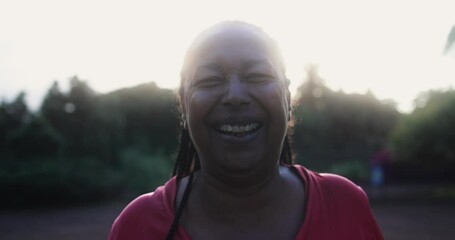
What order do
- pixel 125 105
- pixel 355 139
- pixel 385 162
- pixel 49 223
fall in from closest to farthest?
pixel 49 223 → pixel 385 162 → pixel 125 105 → pixel 355 139

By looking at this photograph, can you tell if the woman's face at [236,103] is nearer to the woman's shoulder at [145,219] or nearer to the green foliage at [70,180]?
the woman's shoulder at [145,219]

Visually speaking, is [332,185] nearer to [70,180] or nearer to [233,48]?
[233,48]

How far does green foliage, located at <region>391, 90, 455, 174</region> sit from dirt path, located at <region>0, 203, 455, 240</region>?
2456 mm

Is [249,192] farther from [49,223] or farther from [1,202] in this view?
[1,202]

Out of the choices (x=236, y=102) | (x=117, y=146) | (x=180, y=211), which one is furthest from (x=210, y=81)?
(x=117, y=146)

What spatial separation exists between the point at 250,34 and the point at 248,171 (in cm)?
38

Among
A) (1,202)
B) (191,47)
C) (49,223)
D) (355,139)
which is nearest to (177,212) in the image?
(191,47)

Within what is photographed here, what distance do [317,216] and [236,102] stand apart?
41cm

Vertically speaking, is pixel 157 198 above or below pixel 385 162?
above

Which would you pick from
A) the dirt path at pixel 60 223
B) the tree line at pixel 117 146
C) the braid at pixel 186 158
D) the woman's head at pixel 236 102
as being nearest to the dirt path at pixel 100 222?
the dirt path at pixel 60 223

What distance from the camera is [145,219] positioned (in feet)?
5.31

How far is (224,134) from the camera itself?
152 centimetres

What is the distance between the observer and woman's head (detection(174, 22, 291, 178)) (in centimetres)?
151

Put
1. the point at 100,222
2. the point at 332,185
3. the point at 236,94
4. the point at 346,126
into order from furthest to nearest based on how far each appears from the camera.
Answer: the point at 346,126 < the point at 100,222 < the point at 332,185 < the point at 236,94
